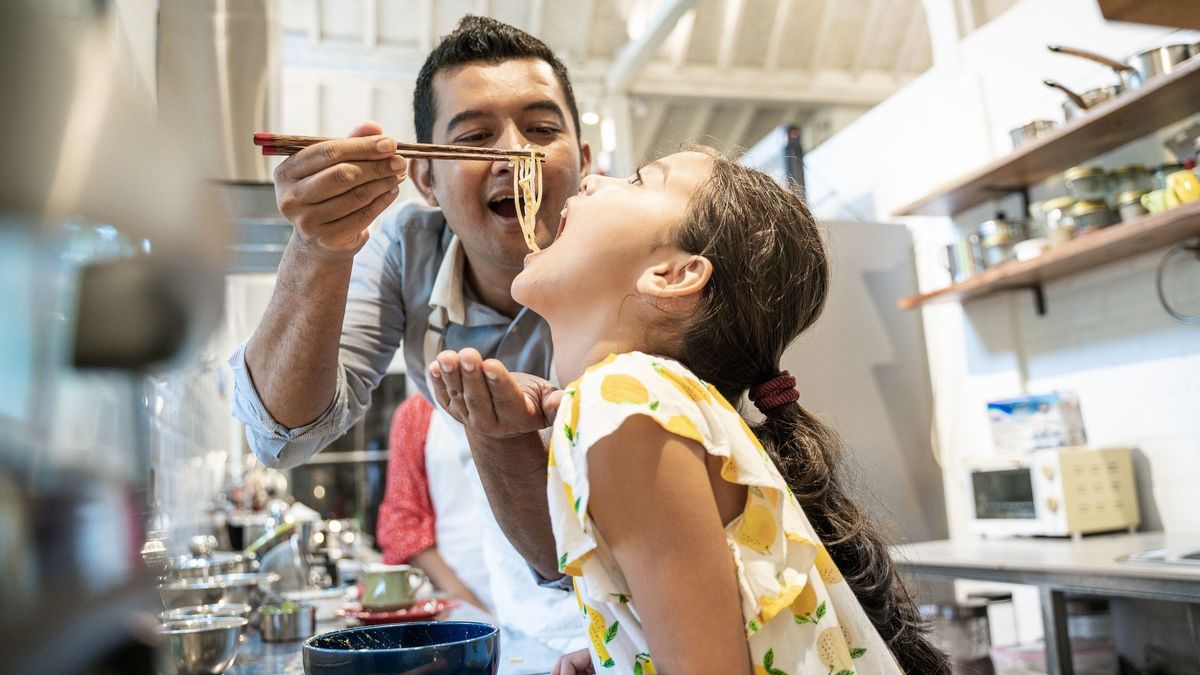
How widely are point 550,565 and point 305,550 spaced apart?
1.14 metres

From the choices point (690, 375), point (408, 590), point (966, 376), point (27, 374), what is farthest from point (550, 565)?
point (966, 376)

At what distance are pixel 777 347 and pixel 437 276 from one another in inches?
34.2

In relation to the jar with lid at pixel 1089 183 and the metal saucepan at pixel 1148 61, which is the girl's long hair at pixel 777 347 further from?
the jar with lid at pixel 1089 183

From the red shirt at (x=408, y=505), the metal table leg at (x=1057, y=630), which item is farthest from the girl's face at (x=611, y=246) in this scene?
the red shirt at (x=408, y=505)

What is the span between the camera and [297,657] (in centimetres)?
122

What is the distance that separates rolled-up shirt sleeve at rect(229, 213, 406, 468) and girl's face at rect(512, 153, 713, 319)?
55cm

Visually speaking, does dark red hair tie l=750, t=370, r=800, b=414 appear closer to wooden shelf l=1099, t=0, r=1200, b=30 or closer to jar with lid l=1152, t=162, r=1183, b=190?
wooden shelf l=1099, t=0, r=1200, b=30

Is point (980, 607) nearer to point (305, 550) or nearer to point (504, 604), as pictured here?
point (504, 604)

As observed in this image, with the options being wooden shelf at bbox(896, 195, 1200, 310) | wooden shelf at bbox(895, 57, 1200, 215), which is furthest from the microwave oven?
wooden shelf at bbox(895, 57, 1200, 215)

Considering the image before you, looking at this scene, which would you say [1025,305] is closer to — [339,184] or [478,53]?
[478,53]

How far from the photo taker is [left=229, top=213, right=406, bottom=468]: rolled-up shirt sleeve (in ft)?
4.93

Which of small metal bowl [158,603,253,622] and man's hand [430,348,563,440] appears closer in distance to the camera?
man's hand [430,348,563,440]

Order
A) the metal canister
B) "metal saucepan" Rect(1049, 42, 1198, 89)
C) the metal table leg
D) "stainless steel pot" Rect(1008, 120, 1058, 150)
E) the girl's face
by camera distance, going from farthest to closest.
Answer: the metal canister
"stainless steel pot" Rect(1008, 120, 1058, 150)
"metal saucepan" Rect(1049, 42, 1198, 89)
the metal table leg
the girl's face

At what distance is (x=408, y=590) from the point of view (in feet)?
5.29
